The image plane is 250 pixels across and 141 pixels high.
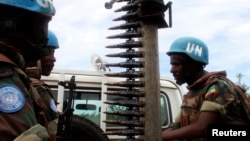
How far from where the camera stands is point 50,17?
2266 millimetres

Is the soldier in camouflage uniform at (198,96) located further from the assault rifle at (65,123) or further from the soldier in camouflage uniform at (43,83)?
the soldier in camouflage uniform at (43,83)

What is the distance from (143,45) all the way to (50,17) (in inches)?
24.4

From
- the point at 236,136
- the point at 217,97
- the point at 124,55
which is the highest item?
the point at 124,55

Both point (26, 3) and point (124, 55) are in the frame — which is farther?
point (124, 55)

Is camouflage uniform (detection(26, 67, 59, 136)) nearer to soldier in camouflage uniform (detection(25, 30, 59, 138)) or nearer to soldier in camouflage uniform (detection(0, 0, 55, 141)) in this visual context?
soldier in camouflage uniform (detection(25, 30, 59, 138))

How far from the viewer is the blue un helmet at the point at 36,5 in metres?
2.01

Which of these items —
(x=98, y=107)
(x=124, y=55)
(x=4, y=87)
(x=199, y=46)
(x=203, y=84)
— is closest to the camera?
(x=4, y=87)

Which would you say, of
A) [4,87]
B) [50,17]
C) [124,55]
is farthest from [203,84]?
[4,87]

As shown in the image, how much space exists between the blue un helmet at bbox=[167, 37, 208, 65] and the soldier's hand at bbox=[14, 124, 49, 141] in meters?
2.64

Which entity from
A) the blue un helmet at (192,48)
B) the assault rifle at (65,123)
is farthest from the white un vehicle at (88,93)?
the assault rifle at (65,123)

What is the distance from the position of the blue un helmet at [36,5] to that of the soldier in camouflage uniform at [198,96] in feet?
6.00

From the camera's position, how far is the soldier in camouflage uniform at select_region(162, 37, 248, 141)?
3682mm

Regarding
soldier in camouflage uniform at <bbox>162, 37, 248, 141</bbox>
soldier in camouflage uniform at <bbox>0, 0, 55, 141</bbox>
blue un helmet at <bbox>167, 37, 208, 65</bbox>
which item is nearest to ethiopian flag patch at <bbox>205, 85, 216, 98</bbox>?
soldier in camouflage uniform at <bbox>162, 37, 248, 141</bbox>

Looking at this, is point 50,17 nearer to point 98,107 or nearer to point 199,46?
point 199,46
